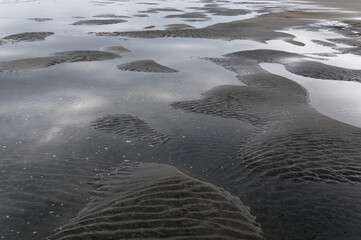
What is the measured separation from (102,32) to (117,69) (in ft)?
54.8

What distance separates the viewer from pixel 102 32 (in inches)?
1425

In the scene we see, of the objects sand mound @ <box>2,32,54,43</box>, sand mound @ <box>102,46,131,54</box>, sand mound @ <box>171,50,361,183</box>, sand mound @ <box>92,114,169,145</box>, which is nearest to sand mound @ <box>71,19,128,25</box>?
sand mound @ <box>2,32,54,43</box>

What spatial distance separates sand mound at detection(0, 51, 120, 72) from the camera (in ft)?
68.9

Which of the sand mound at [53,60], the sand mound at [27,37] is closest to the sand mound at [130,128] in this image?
the sand mound at [53,60]

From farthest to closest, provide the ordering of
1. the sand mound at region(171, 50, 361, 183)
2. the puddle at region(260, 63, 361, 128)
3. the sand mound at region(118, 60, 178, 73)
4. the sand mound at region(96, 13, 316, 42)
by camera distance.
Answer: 1. the sand mound at region(96, 13, 316, 42)
2. the sand mound at region(118, 60, 178, 73)
3. the puddle at region(260, 63, 361, 128)
4. the sand mound at region(171, 50, 361, 183)

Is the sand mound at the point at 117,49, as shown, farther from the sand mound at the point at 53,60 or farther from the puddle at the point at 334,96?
the puddle at the point at 334,96

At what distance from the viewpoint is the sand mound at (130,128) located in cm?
1189

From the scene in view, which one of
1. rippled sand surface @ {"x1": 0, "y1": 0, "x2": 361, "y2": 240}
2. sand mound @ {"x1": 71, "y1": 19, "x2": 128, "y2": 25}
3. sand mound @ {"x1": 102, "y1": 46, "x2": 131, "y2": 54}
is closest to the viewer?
rippled sand surface @ {"x1": 0, "y1": 0, "x2": 361, "y2": 240}

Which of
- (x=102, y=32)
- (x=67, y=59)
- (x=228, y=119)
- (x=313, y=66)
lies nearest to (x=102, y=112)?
(x=228, y=119)

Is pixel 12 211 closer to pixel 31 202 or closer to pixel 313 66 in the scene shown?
pixel 31 202

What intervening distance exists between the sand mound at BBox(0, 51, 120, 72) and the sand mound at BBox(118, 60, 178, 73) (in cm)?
295

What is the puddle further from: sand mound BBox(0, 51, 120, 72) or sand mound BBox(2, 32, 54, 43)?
sand mound BBox(2, 32, 54, 43)

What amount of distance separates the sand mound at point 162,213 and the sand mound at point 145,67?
13.4m

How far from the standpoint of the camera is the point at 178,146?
11383 millimetres
